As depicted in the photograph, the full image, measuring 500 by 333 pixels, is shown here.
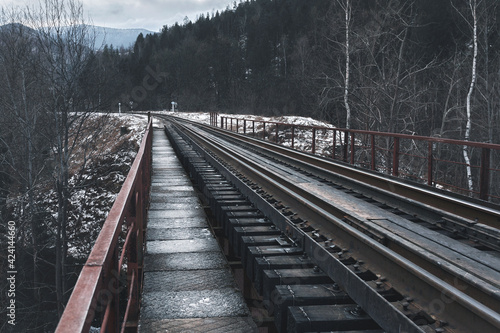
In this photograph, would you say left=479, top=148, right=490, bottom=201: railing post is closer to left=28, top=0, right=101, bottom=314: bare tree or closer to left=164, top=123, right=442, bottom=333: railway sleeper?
left=164, top=123, right=442, bottom=333: railway sleeper

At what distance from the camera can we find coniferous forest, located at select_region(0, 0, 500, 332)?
21.1 metres

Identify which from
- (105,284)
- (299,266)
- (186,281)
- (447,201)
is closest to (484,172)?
(447,201)

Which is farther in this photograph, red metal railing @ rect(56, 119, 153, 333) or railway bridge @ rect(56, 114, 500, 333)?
railway bridge @ rect(56, 114, 500, 333)

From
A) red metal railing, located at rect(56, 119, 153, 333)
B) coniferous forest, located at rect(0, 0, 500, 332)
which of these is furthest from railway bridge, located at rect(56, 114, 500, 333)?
coniferous forest, located at rect(0, 0, 500, 332)

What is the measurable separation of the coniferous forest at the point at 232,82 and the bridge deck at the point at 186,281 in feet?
34.1

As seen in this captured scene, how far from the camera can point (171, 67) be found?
4124 inches

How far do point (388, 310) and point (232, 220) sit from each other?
10.8 feet

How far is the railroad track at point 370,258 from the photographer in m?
3.01

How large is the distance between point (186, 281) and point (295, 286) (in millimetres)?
1746

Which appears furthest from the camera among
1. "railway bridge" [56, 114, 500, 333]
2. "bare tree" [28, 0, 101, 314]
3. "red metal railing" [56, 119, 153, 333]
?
"bare tree" [28, 0, 101, 314]

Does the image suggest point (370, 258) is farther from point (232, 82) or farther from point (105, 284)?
point (232, 82)

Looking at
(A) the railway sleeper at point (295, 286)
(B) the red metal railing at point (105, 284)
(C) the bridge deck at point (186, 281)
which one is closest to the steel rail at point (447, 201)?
(A) the railway sleeper at point (295, 286)

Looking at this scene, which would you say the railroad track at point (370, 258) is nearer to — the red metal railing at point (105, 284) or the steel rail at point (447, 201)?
the steel rail at point (447, 201)

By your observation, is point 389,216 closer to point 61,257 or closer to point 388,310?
point 388,310
